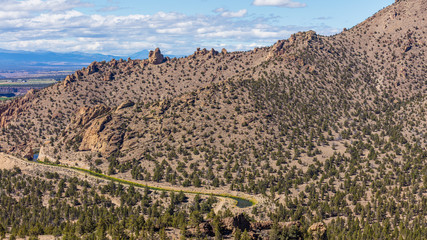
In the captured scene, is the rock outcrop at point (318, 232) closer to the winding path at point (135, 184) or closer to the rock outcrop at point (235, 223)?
the rock outcrop at point (235, 223)

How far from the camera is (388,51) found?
19500cm

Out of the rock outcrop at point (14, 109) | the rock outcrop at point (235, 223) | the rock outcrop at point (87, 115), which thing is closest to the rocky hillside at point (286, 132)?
the rock outcrop at point (87, 115)

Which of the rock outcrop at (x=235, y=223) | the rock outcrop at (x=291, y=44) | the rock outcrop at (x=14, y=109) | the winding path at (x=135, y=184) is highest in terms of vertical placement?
the rock outcrop at (x=291, y=44)

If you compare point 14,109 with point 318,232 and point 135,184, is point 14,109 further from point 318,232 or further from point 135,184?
point 318,232

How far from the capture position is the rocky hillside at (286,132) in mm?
104250

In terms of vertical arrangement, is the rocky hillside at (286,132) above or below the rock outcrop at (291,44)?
below

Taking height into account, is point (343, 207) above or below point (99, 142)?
below

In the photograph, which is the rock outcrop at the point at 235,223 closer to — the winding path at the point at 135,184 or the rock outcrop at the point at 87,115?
the winding path at the point at 135,184

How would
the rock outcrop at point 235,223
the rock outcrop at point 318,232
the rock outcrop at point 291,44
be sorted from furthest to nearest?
the rock outcrop at point 291,44, the rock outcrop at point 318,232, the rock outcrop at point 235,223

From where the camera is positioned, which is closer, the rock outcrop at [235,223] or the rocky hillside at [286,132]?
the rock outcrop at [235,223]

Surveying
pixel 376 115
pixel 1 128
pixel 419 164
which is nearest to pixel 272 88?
pixel 376 115

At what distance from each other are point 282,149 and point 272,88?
115 ft

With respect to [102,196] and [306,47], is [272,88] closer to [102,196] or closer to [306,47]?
[306,47]

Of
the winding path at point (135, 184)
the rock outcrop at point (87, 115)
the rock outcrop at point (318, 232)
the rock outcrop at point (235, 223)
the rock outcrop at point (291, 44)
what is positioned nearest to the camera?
the rock outcrop at point (235, 223)
